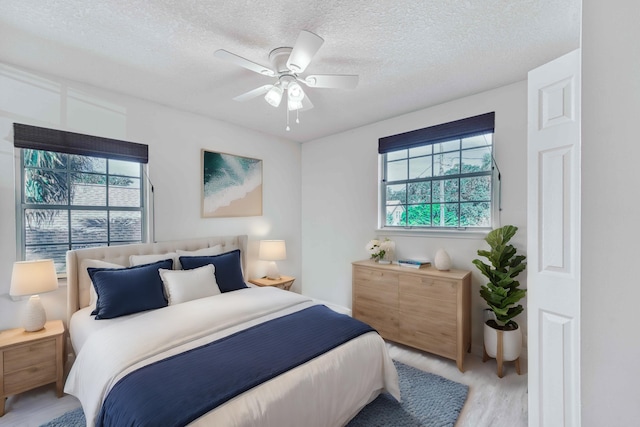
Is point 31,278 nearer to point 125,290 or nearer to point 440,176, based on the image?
point 125,290

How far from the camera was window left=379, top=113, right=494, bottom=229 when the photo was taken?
9.21 ft

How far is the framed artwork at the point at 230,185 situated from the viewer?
11.4 feet

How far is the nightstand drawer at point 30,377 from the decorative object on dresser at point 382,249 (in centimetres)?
306

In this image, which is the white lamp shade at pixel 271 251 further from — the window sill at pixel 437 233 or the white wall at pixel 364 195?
the window sill at pixel 437 233

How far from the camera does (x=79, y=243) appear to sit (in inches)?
103

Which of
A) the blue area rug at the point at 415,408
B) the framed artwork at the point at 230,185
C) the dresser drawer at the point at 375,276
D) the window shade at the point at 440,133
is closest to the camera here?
the blue area rug at the point at 415,408

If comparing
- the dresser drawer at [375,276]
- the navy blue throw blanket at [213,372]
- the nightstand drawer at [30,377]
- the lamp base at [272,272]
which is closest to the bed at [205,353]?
the navy blue throw blanket at [213,372]

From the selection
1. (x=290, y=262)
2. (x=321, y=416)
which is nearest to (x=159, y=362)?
(x=321, y=416)

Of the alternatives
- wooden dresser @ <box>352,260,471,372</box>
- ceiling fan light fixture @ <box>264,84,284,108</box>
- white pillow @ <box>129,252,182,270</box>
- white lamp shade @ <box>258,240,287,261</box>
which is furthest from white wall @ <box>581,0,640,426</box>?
white lamp shade @ <box>258,240,287,261</box>

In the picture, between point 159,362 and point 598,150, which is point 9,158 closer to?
point 159,362

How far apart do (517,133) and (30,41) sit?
13.1 feet

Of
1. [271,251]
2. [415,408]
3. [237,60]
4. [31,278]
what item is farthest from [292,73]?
[415,408]

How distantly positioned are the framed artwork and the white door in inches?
126

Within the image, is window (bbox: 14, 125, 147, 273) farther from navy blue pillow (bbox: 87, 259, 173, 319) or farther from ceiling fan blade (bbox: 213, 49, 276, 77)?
ceiling fan blade (bbox: 213, 49, 276, 77)
